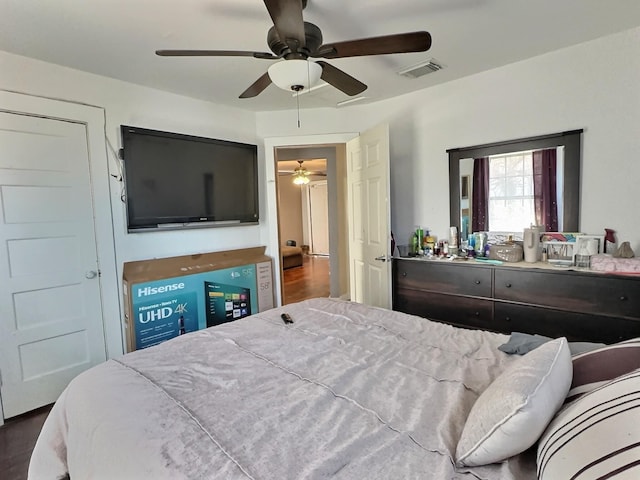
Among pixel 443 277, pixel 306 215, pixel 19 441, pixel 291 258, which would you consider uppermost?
pixel 306 215

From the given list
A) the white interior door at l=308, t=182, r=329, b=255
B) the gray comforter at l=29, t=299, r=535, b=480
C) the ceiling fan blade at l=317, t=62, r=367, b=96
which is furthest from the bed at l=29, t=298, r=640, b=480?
the white interior door at l=308, t=182, r=329, b=255

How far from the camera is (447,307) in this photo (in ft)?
9.30

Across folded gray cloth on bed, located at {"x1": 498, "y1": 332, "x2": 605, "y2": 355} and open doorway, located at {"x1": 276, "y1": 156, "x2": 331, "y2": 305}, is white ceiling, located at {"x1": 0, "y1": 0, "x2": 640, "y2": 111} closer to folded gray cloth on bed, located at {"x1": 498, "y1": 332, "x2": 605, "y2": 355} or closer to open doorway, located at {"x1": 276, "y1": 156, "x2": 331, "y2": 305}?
folded gray cloth on bed, located at {"x1": 498, "y1": 332, "x2": 605, "y2": 355}

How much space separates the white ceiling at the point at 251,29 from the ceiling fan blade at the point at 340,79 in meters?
0.32

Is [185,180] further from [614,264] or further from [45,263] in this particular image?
[614,264]

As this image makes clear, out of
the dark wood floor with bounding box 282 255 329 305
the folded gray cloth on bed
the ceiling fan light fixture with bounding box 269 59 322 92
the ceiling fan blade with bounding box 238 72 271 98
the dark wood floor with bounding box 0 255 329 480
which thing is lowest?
the dark wood floor with bounding box 0 255 329 480

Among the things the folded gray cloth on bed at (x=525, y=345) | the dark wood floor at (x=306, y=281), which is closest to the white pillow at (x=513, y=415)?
the folded gray cloth on bed at (x=525, y=345)

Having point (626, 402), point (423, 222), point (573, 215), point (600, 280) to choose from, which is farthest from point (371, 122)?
point (626, 402)

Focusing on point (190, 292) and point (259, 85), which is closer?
point (259, 85)

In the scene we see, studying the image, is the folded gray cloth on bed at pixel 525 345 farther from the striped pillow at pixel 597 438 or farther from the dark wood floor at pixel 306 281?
the dark wood floor at pixel 306 281

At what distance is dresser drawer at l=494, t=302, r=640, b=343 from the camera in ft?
6.85

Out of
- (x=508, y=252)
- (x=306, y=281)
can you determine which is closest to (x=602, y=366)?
(x=508, y=252)

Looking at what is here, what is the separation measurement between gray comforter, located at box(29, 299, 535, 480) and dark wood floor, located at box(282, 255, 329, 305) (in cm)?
274

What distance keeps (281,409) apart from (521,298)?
2.11m
